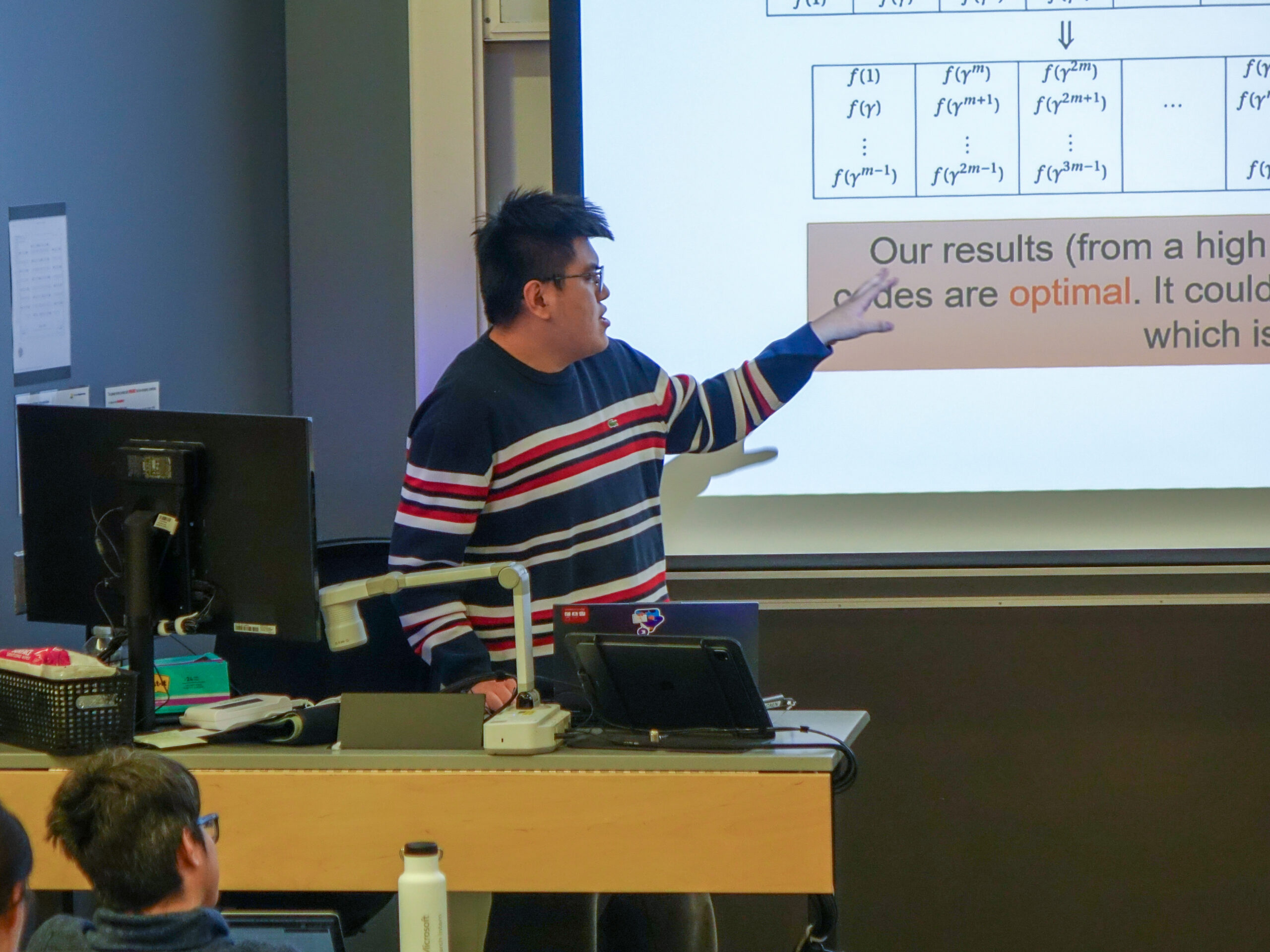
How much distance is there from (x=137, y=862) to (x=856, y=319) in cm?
209

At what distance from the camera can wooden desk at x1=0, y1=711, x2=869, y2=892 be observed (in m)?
2.05

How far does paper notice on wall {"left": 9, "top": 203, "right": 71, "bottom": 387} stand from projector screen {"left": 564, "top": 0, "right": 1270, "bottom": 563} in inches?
44.5

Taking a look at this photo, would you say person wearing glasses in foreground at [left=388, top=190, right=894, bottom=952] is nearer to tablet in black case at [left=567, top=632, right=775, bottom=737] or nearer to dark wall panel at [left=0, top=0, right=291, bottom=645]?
tablet in black case at [left=567, top=632, right=775, bottom=737]

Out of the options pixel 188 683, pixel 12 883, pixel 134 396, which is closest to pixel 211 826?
pixel 12 883

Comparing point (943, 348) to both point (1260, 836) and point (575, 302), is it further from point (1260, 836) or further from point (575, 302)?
point (1260, 836)

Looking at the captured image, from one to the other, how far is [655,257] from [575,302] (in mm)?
661

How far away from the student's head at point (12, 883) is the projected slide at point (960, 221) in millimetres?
2068

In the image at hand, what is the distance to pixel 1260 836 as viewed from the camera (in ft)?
10.8

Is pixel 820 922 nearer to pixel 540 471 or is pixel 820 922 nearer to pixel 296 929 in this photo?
pixel 296 929

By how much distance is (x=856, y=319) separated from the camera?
3.22 metres

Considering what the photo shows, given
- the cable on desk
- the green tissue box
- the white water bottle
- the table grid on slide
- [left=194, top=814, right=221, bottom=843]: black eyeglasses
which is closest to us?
[left=194, top=814, right=221, bottom=843]: black eyeglasses

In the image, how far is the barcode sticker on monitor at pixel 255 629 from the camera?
225 cm

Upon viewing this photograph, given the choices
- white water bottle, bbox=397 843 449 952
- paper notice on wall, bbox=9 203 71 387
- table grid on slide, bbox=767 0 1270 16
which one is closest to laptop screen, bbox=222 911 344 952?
white water bottle, bbox=397 843 449 952

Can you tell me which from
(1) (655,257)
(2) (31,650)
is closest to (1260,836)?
(1) (655,257)
